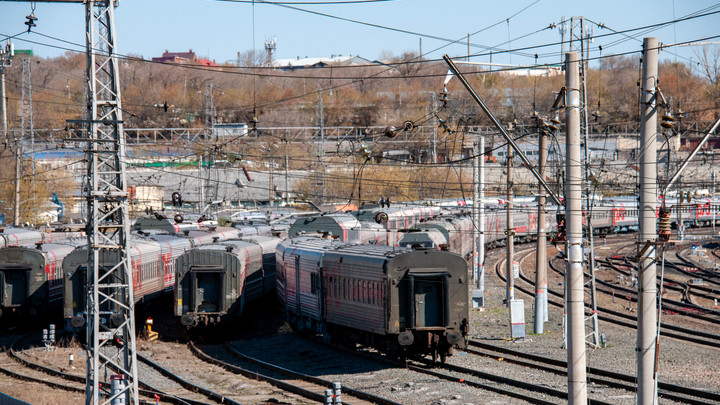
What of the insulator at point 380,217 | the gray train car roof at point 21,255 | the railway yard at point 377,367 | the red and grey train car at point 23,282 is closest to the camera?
the railway yard at point 377,367

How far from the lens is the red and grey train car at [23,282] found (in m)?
24.8

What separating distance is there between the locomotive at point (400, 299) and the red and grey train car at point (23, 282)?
9.89 metres

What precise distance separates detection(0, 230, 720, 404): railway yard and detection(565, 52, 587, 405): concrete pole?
4038 millimetres

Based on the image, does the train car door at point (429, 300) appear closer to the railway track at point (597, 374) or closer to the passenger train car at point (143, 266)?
the railway track at point (597, 374)

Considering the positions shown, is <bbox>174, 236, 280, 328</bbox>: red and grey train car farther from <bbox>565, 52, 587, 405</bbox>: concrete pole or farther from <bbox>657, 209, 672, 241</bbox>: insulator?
<bbox>657, 209, 672, 241</bbox>: insulator

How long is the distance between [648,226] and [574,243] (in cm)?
113

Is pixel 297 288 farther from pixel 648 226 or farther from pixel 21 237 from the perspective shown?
pixel 21 237

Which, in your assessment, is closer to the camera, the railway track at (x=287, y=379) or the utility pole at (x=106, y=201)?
the utility pole at (x=106, y=201)

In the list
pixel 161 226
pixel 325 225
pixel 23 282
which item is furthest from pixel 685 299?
pixel 23 282

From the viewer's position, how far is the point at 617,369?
1920cm

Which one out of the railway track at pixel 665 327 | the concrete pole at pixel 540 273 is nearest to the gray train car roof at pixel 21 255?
the concrete pole at pixel 540 273

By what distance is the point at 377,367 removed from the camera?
65.0 ft

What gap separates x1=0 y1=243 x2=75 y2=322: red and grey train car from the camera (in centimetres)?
2484

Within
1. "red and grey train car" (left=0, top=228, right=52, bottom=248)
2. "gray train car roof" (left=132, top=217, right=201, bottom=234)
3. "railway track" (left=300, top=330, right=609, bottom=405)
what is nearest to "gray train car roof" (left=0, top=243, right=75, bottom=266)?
"red and grey train car" (left=0, top=228, right=52, bottom=248)
